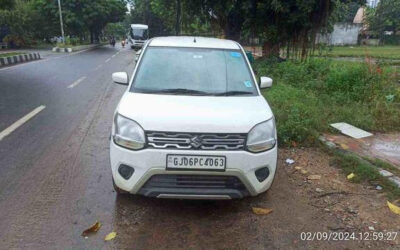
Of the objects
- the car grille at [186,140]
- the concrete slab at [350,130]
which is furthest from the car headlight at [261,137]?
the concrete slab at [350,130]

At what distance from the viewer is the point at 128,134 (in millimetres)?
3324

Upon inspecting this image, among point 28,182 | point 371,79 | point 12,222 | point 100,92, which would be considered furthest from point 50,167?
point 371,79

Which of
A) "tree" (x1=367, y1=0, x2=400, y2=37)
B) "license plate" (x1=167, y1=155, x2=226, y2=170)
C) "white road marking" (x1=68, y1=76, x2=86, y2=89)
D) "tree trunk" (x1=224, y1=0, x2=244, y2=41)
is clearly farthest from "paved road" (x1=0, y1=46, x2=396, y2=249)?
"tree" (x1=367, y1=0, x2=400, y2=37)

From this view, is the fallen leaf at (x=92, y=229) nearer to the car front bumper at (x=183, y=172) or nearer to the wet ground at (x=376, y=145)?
the car front bumper at (x=183, y=172)

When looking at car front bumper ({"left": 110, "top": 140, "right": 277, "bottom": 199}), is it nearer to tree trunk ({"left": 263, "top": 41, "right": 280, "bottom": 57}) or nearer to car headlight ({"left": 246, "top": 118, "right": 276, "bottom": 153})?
car headlight ({"left": 246, "top": 118, "right": 276, "bottom": 153})

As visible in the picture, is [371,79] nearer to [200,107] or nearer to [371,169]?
[371,169]

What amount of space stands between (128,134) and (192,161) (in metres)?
0.65

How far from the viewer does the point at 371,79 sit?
8.17 meters

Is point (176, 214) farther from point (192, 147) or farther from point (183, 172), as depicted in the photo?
point (192, 147)

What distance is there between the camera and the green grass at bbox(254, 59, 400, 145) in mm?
6113

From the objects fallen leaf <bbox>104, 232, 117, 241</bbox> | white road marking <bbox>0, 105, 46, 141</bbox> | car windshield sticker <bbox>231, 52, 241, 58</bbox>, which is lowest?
fallen leaf <bbox>104, 232, 117, 241</bbox>

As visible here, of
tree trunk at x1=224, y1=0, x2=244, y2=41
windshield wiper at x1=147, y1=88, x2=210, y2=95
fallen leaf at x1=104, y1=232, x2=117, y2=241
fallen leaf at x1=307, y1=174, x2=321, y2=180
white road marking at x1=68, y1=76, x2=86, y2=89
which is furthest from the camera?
tree trunk at x1=224, y1=0, x2=244, y2=41

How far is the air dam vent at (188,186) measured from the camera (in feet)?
10.6

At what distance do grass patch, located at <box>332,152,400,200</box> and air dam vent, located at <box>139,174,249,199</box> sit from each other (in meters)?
2.00
